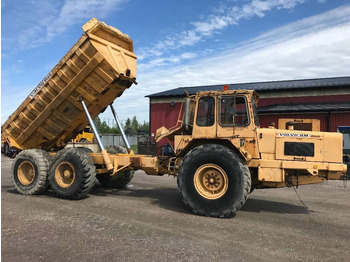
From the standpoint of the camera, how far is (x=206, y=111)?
6625 mm

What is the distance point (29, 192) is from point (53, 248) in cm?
431

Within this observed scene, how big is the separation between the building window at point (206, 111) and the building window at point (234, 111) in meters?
0.22

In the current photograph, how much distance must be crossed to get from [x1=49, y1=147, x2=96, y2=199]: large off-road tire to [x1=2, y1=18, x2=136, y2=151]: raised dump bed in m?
1.13

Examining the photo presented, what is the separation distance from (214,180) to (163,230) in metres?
1.65

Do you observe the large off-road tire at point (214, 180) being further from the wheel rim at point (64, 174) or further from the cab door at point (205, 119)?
the wheel rim at point (64, 174)

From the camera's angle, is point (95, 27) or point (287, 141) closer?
point (287, 141)

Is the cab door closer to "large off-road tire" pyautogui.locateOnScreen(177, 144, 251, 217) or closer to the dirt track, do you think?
"large off-road tire" pyautogui.locateOnScreen(177, 144, 251, 217)

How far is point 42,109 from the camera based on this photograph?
8.19 meters

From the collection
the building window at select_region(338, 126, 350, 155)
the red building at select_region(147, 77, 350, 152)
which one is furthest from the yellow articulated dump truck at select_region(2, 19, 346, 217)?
the building window at select_region(338, 126, 350, 155)

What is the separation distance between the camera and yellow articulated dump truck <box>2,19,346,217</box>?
20.1 ft

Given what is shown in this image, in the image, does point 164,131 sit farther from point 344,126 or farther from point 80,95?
point 344,126

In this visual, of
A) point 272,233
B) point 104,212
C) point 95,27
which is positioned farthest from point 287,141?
point 95,27

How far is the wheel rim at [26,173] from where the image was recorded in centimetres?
838

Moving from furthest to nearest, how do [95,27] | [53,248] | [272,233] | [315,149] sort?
[95,27] → [315,149] → [272,233] → [53,248]
